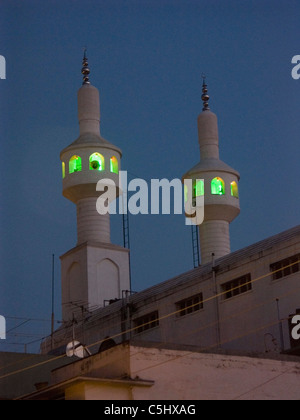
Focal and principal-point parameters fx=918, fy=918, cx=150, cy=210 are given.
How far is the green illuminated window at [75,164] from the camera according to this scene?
5512 centimetres

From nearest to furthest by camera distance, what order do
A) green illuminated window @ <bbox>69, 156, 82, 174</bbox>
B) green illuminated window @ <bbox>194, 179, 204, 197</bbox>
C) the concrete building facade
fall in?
the concrete building facade < green illuminated window @ <bbox>69, 156, 82, 174</bbox> < green illuminated window @ <bbox>194, 179, 204, 197</bbox>

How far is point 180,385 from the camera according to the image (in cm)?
2338

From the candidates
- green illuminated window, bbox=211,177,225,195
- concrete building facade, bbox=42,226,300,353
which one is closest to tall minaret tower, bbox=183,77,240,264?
green illuminated window, bbox=211,177,225,195

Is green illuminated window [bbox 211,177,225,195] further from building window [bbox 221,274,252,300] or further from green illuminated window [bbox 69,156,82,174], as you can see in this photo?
building window [bbox 221,274,252,300]

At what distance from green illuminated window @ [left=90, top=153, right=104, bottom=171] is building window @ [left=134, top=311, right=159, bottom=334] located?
13224 millimetres

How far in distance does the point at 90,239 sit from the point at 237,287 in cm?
1704

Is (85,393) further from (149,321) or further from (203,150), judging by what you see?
(203,150)

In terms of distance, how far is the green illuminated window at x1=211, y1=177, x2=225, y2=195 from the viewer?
5803 centimetres

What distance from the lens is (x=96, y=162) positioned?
5516cm

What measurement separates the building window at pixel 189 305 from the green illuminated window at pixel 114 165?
1541 centimetres

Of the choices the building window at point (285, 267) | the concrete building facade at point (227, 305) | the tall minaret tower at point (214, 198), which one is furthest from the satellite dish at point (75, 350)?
the tall minaret tower at point (214, 198)

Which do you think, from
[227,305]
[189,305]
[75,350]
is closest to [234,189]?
[189,305]
